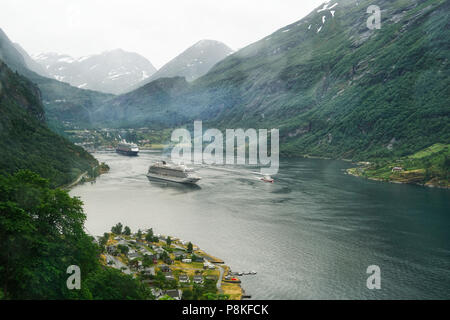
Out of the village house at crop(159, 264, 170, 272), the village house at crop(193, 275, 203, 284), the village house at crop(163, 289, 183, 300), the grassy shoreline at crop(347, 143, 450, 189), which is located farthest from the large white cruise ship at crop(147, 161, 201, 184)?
the village house at crop(163, 289, 183, 300)

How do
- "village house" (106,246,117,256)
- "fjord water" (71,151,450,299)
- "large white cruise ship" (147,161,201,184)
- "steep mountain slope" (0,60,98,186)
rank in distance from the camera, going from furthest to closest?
"large white cruise ship" (147,161,201,184), "steep mountain slope" (0,60,98,186), "village house" (106,246,117,256), "fjord water" (71,151,450,299)

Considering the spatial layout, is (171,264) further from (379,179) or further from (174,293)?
(379,179)

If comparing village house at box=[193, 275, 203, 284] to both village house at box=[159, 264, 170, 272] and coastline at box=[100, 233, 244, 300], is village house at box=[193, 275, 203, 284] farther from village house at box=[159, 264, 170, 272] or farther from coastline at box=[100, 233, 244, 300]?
village house at box=[159, 264, 170, 272]

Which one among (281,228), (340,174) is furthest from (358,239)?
(340,174)

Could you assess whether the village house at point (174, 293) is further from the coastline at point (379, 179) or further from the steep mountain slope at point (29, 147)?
the coastline at point (379, 179)

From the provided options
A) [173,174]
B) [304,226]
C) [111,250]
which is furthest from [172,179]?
[111,250]
